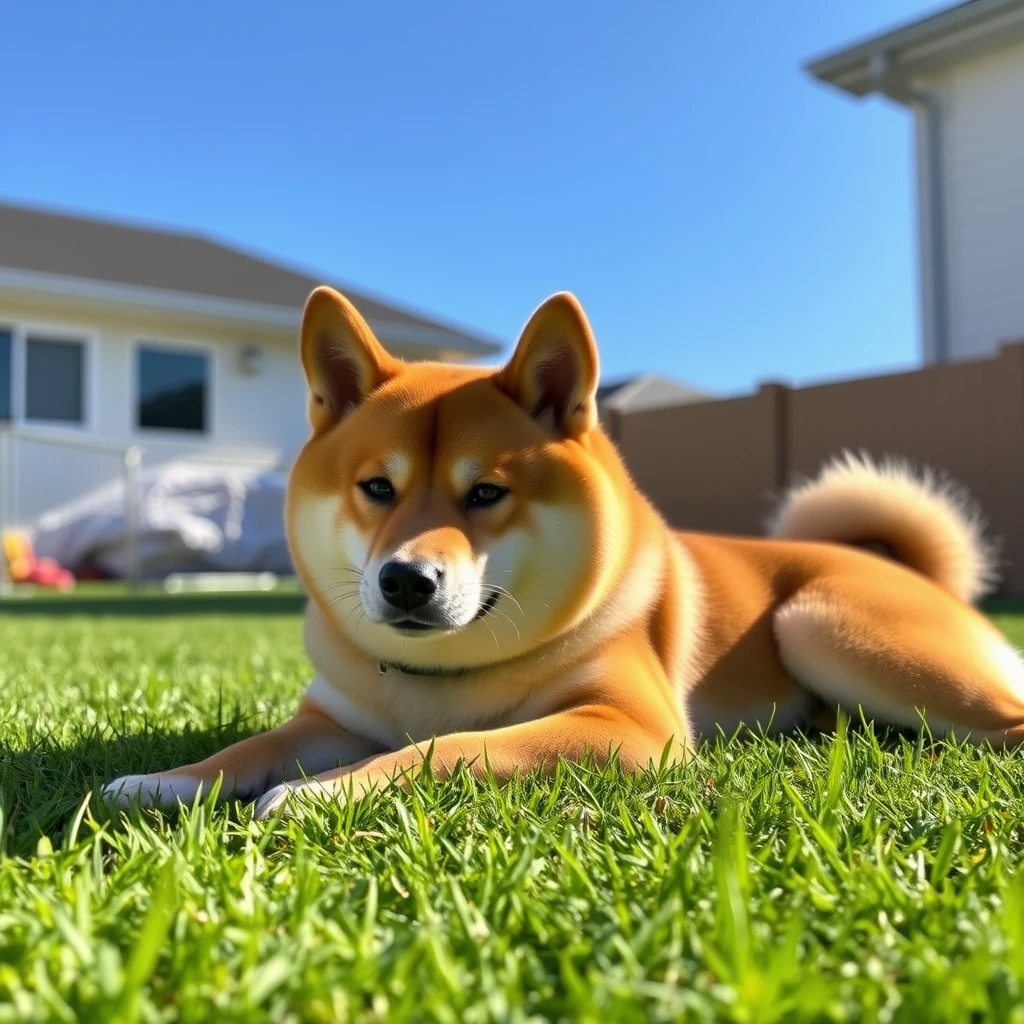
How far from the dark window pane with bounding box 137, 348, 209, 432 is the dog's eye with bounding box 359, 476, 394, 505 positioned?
1181cm

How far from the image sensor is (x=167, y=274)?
13742 mm

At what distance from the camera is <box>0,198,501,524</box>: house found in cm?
1173

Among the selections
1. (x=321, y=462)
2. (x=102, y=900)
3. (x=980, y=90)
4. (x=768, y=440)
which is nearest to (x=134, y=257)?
(x=768, y=440)

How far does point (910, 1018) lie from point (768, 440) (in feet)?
26.2

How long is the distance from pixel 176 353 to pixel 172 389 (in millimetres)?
469

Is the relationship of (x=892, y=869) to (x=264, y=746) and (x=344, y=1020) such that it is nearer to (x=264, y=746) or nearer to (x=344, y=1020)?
(x=344, y=1020)

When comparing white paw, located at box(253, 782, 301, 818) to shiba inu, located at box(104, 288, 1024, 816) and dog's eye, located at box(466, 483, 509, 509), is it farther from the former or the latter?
dog's eye, located at box(466, 483, 509, 509)

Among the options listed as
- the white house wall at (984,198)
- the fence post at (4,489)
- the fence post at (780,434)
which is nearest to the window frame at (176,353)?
the fence post at (4,489)

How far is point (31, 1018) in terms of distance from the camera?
807 mm

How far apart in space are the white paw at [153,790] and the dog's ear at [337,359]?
2.66ft

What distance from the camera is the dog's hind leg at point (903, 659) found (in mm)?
2018

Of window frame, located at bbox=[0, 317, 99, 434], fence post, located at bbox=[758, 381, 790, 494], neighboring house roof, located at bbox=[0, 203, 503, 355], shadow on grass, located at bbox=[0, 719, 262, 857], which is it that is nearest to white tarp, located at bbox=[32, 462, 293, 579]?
window frame, located at bbox=[0, 317, 99, 434]

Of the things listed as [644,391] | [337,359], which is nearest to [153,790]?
[337,359]

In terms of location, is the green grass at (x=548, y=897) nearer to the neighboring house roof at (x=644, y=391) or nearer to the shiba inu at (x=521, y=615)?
the shiba inu at (x=521, y=615)
